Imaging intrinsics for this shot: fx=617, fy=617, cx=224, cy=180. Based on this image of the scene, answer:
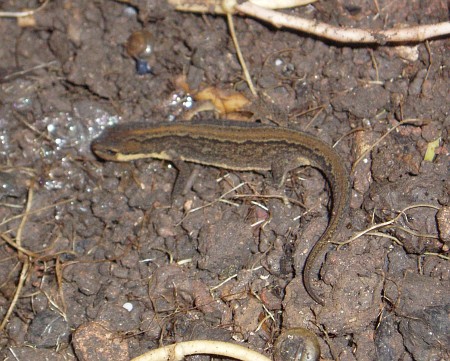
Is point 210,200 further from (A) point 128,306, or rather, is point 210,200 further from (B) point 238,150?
(A) point 128,306

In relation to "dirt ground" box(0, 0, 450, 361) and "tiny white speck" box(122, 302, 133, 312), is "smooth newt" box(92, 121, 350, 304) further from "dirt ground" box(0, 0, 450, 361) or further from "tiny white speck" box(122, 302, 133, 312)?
"tiny white speck" box(122, 302, 133, 312)

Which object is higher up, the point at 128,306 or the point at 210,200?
the point at 210,200

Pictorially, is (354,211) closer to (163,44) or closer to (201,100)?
(201,100)

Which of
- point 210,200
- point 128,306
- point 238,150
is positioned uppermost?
point 238,150

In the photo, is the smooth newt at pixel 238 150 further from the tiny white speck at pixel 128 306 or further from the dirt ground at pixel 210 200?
the tiny white speck at pixel 128 306

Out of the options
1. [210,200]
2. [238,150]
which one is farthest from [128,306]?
[238,150]

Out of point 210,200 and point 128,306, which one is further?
point 210,200

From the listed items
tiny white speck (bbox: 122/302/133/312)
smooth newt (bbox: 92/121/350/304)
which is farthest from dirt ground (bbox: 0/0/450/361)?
smooth newt (bbox: 92/121/350/304)
